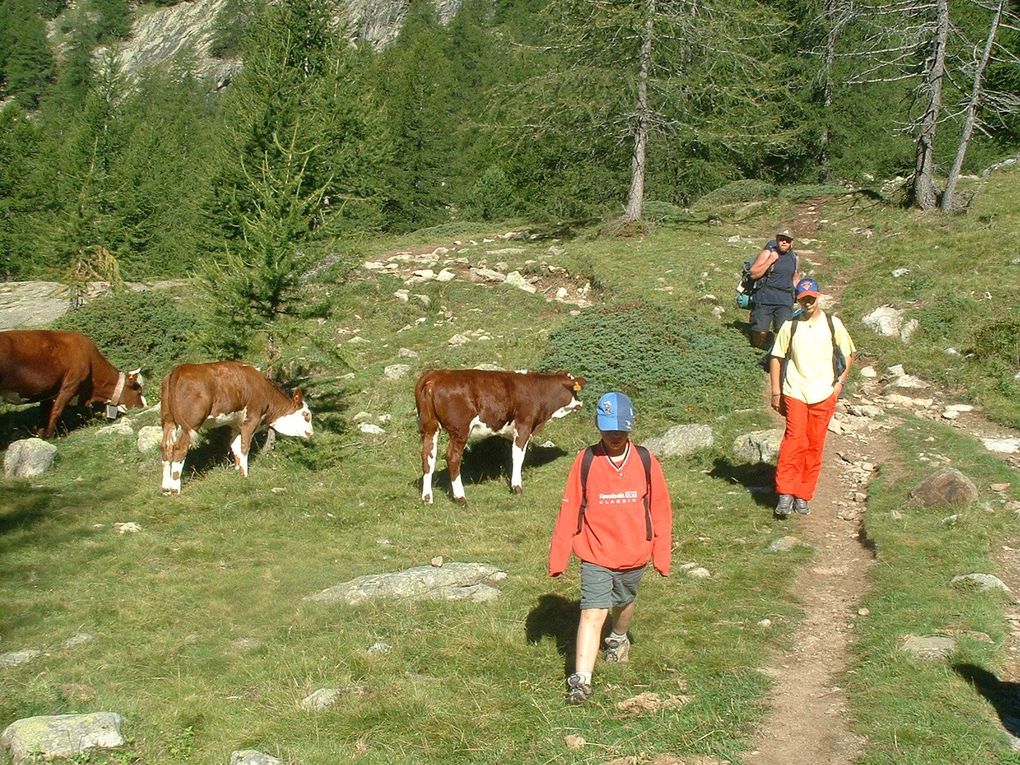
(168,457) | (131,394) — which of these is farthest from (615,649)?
(131,394)

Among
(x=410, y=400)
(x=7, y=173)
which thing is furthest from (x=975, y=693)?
(x=7, y=173)

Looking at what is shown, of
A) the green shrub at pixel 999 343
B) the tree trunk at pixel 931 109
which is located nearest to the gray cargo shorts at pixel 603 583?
the green shrub at pixel 999 343

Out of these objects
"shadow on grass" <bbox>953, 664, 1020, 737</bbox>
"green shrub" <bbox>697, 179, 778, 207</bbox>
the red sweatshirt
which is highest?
the red sweatshirt

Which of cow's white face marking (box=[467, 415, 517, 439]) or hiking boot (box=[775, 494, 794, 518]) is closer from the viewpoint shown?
hiking boot (box=[775, 494, 794, 518])

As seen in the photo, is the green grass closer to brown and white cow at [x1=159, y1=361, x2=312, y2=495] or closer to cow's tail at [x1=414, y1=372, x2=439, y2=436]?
cow's tail at [x1=414, y1=372, x2=439, y2=436]

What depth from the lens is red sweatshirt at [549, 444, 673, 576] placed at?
5.66m

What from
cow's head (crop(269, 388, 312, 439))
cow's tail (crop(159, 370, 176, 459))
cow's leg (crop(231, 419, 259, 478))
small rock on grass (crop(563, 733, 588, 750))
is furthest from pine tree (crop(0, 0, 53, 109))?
small rock on grass (crop(563, 733, 588, 750))

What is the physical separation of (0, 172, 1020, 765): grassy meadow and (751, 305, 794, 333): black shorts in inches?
18.2

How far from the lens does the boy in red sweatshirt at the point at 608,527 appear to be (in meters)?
5.66

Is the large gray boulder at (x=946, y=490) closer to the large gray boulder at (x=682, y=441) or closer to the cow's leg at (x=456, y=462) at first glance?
the large gray boulder at (x=682, y=441)

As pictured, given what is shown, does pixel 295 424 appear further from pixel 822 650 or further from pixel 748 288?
pixel 822 650

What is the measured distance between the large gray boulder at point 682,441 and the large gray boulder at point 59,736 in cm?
776

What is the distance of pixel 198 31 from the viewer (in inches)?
5497

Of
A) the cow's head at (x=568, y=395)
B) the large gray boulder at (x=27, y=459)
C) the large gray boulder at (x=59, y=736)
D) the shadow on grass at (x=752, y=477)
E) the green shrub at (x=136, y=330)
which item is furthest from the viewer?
the green shrub at (x=136, y=330)
